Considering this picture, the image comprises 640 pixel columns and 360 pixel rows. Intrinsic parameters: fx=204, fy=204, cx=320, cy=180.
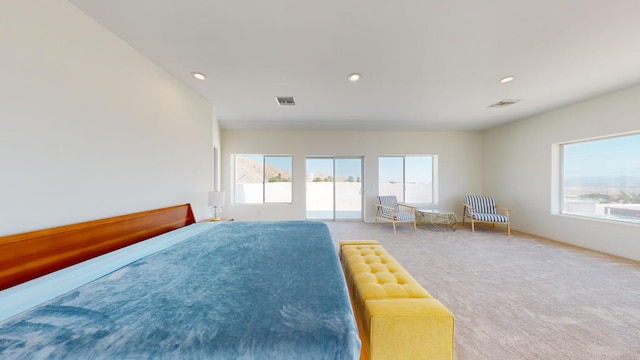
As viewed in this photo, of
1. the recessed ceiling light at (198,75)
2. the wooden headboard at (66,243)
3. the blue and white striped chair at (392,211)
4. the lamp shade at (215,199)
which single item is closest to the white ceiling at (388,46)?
the recessed ceiling light at (198,75)

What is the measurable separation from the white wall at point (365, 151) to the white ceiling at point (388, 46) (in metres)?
1.75

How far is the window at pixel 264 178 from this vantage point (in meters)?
5.60

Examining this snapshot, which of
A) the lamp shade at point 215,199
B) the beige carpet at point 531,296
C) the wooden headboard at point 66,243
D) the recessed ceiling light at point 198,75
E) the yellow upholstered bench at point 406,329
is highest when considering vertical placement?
the recessed ceiling light at point 198,75

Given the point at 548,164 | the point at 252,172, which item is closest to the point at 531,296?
the point at 548,164

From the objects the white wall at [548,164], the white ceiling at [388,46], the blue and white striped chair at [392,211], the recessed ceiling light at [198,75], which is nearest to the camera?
the white ceiling at [388,46]

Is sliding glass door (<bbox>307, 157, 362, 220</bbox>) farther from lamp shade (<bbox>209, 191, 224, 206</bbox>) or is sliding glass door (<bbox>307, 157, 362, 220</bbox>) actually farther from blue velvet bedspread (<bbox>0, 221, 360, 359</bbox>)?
blue velvet bedspread (<bbox>0, 221, 360, 359</bbox>)

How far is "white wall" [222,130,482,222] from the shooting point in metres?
5.37

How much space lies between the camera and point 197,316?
907 mm

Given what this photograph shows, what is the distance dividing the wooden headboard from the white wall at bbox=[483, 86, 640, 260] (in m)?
6.58

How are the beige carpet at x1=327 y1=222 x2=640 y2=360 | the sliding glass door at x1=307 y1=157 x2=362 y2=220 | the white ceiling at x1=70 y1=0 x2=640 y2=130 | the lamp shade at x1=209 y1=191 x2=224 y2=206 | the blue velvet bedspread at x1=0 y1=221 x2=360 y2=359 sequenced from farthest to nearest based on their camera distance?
the sliding glass door at x1=307 y1=157 x2=362 y2=220 < the lamp shade at x1=209 y1=191 x2=224 y2=206 < the white ceiling at x1=70 y1=0 x2=640 y2=130 < the beige carpet at x1=327 y1=222 x2=640 y2=360 < the blue velvet bedspread at x1=0 y1=221 x2=360 y2=359

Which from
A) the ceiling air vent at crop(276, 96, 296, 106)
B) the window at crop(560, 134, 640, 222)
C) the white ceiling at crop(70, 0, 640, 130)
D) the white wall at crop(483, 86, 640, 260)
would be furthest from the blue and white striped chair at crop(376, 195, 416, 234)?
the ceiling air vent at crop(276, 96, 296, 106)

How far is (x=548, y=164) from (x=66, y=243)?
280 inches

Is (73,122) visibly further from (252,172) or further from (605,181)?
(605,181)

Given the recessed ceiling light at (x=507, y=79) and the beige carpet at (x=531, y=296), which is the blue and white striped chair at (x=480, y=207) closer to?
the beige carpet at (x=531, y=296)
